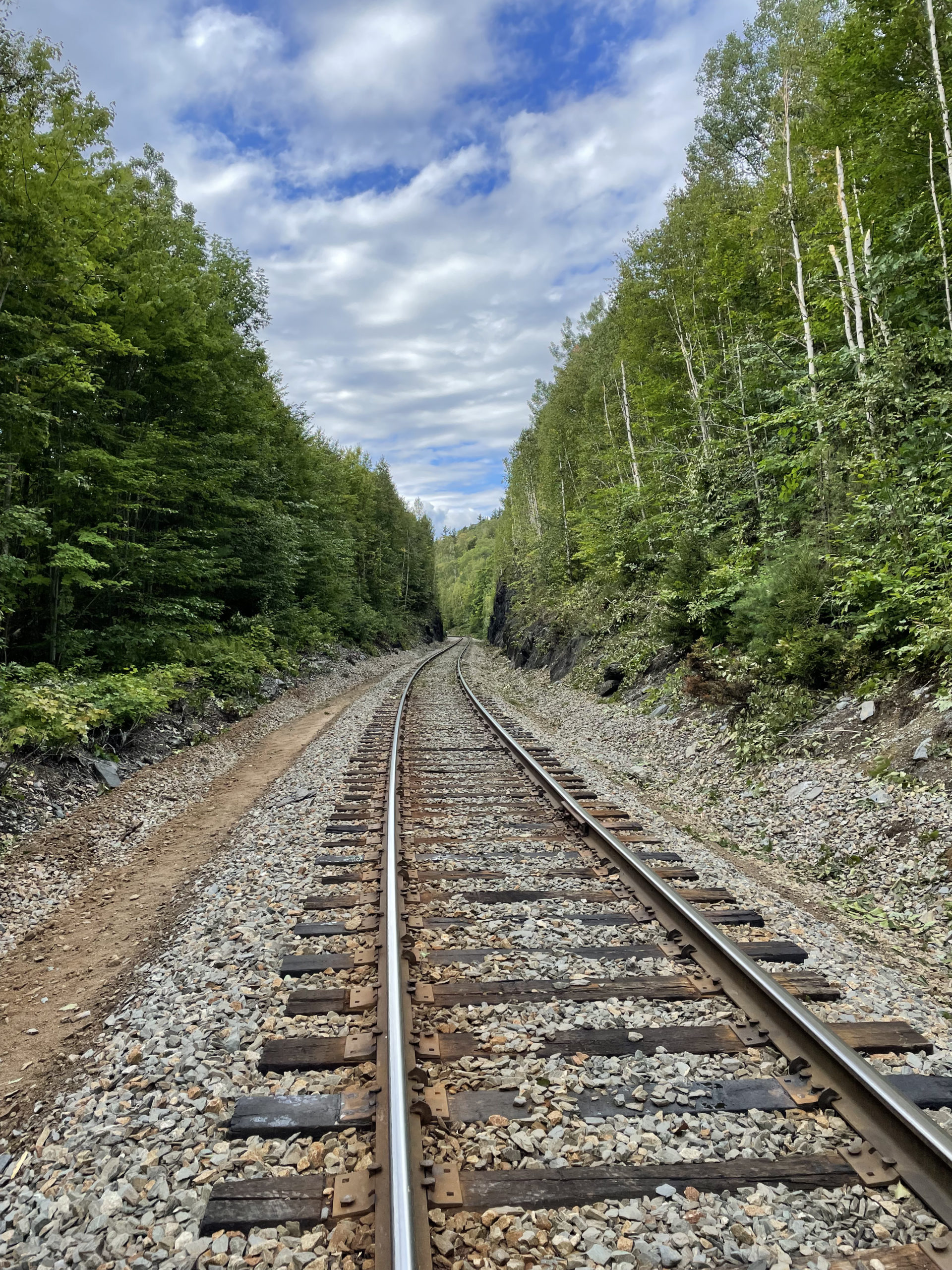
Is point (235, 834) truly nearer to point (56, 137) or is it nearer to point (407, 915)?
point (407, 915)

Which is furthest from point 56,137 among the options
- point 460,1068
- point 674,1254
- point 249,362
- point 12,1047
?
point 674,1254

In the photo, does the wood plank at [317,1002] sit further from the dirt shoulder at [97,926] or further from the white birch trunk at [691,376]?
the white birch trunk at [691,376]

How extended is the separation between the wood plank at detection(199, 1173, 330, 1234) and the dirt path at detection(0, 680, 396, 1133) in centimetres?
129

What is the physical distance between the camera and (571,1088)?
9.45ft

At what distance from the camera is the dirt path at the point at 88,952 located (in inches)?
132

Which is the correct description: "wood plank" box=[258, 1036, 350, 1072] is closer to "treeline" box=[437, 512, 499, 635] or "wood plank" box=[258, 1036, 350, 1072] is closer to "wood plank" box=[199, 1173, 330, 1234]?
"wood plank" box=[199, 1173, 330, 1234]

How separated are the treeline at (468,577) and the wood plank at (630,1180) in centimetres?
6370

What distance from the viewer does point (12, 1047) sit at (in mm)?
3525

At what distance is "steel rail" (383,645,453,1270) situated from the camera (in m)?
2.04

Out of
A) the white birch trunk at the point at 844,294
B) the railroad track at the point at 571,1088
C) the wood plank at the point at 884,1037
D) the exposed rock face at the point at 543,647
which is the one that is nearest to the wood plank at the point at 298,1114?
the railroad track at the point at 571,1088

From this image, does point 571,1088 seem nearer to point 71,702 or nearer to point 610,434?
point 71,702

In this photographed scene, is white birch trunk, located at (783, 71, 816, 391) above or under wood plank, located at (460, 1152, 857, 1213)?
above

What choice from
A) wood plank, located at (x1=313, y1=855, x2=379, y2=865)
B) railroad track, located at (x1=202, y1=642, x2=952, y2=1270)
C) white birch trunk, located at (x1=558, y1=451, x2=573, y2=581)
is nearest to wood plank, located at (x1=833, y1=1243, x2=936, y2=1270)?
railroad track, located at (x1=202, y1=642, x2=952, y2=1270)

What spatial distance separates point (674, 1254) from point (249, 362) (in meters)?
20.4
